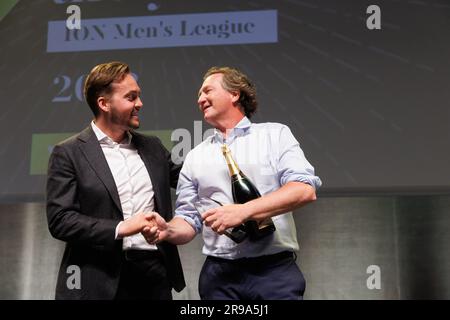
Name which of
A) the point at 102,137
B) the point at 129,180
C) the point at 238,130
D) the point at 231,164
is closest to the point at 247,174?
the point at 231,164

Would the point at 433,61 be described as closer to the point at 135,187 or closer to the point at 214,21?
the point at 214,21

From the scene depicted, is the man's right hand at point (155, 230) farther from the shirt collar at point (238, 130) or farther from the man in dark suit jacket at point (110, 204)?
the shirt collar at point (238, 130)

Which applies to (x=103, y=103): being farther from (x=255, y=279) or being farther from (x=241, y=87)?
(x=255, y=279)

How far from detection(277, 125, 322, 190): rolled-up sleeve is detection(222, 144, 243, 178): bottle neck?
0.41ft

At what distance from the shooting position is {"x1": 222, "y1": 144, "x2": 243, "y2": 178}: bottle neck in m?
1.69

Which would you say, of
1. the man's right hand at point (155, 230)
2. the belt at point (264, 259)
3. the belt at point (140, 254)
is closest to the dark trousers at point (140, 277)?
the belt at point (140, 254)

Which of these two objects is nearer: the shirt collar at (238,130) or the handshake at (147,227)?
the handshake at (147,227)

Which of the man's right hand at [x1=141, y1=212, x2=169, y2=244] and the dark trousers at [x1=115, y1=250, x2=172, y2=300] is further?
the dark trousers at [x1=115, y1=250, x2=172, y2=300]

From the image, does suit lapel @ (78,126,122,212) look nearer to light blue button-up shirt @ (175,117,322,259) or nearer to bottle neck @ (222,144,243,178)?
light blue button-up shirt @ (175,117,322,259)

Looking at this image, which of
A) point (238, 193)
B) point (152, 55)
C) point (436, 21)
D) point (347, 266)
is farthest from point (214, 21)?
point (238, 193)

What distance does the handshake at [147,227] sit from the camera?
5.53 ft

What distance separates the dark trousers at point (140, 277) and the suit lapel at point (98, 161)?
0.16 metres

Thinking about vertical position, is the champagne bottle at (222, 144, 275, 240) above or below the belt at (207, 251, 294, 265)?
above

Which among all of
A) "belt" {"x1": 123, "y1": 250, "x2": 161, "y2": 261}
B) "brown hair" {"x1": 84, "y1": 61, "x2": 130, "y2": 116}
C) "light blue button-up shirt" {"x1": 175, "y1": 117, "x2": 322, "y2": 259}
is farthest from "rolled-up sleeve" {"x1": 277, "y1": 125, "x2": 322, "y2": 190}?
"brown hair" {"x1": 84, "y1": 61, "x2": 130, "y2": 116}
